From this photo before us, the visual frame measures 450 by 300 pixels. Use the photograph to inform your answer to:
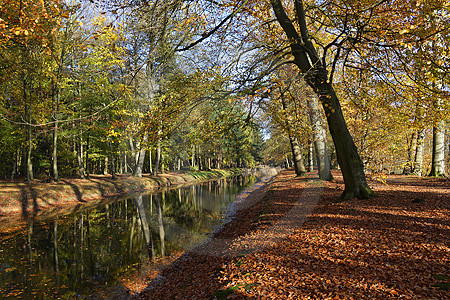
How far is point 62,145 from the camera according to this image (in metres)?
22.2

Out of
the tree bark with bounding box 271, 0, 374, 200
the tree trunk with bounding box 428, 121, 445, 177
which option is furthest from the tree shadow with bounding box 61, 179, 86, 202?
the tree trunk with bounding box 428, 121, 445, 177

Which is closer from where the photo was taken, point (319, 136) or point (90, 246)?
point (90, 246)

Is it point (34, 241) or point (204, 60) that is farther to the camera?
point (204, 60)

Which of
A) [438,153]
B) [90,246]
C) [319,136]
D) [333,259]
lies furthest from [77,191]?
[438,153]

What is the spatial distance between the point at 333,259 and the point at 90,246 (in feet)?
26.0

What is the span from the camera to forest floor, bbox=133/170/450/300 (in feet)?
10.9

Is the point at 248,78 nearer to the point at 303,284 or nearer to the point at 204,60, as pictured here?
the point at 204,60

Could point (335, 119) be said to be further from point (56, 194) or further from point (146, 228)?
point (56, 194)

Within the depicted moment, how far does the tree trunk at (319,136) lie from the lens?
1248 centimetres

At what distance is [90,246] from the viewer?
8273 mm

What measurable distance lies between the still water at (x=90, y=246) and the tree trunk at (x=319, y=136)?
6.44 meters

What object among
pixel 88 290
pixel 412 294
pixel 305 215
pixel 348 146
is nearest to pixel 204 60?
pixel 348 146

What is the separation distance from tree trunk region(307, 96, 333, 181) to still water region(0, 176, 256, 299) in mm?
6445

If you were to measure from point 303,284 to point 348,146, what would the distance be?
553 cm
